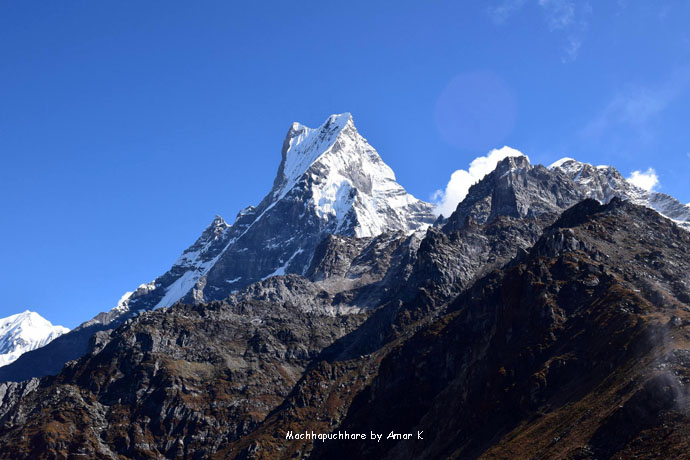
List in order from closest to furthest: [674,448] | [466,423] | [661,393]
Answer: [674,448] < [661,393] < [466,423]

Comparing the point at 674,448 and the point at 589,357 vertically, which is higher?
the point at 589,357

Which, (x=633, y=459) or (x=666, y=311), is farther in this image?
(x=666, y=311)

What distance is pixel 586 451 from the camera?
137 metres

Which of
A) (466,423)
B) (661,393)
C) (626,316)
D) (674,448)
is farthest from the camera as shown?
(466,423)

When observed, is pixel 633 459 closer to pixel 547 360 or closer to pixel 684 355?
pixel 684 355

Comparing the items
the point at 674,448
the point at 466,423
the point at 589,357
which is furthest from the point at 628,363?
the point at 466,423

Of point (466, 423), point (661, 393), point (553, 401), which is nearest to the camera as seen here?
point (661, 393)

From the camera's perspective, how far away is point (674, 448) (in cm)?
12000

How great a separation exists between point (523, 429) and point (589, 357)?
87.2 ft

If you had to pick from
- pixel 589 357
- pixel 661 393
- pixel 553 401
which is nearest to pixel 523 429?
pixel 553 401

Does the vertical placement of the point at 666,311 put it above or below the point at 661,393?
above

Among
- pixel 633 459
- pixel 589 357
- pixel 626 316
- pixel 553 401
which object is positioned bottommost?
pixel 633 459

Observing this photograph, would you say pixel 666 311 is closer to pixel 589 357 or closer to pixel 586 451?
pixel 589 357

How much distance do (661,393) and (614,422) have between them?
36.3 ft
